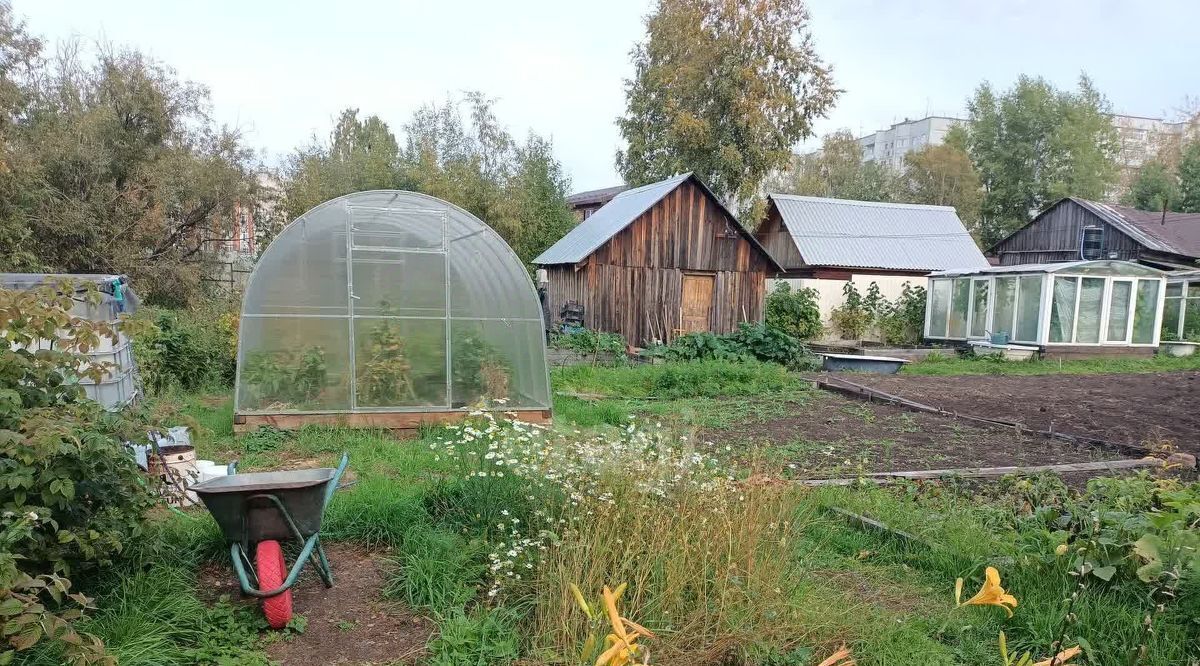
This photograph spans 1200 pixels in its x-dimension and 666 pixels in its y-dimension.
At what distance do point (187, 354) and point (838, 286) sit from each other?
17.7m

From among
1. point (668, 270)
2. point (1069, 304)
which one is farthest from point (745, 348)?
point (1069, 304)

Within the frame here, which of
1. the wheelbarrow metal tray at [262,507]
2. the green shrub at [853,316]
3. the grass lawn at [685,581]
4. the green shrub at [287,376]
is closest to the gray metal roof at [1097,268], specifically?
the green shrub at [853,316]

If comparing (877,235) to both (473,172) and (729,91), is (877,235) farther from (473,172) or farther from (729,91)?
(473,172)

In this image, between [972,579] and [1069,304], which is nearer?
[972,579]

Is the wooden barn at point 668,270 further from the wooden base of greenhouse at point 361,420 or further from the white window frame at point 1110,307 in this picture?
the wooden base of greenhouse at point 361,420

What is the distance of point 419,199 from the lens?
7848 millimetres

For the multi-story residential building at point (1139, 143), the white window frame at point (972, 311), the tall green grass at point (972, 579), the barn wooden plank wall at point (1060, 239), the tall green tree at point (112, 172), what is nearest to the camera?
the tall green grass at point (972, 579)

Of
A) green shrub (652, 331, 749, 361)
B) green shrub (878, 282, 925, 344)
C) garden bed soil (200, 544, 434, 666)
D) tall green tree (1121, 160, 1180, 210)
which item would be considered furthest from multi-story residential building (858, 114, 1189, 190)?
garden bed soil (200, 544, 434, 666)

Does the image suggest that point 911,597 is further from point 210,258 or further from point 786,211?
point 786,211

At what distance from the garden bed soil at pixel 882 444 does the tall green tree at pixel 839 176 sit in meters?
33.4

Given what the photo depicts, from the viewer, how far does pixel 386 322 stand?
7.32 metres

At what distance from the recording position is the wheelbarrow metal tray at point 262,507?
10.3ft

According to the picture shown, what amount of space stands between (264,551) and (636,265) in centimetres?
1327

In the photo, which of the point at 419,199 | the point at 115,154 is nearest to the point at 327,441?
the point at 419,199
